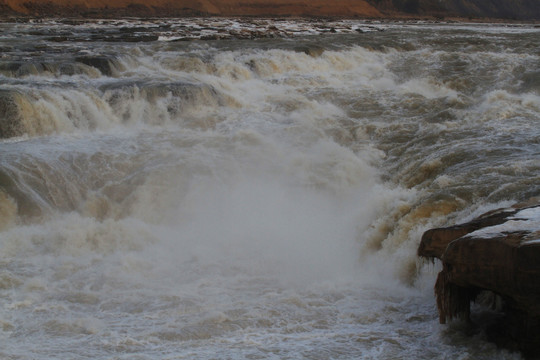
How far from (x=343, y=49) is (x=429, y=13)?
4092 cm

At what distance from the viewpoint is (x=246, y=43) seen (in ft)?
64.7

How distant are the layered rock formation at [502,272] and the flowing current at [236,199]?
294 millimetres

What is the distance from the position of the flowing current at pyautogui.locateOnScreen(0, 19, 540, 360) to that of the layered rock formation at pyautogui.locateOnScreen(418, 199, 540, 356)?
0.29 meters

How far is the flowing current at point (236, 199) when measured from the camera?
17.5 ft

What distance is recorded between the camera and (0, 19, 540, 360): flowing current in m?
5.33

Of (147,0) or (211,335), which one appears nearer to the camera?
(211,335)

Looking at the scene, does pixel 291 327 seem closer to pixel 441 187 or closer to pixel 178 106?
pixel 441 187

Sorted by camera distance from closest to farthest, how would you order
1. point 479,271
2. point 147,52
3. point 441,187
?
1. point 479,271
2. point 441,187
3. point 147,52

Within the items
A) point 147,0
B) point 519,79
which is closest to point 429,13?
point 147,0

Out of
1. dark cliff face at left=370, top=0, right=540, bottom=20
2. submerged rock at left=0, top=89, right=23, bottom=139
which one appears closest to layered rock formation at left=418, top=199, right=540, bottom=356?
submerged rock at left=0, top=89, right=23, bottom=139

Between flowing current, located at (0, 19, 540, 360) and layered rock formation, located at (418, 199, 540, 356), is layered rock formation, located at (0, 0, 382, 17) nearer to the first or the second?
flowing current, located at (0, 19, 540, 360)

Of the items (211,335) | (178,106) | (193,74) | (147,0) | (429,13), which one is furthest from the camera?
(429,13)

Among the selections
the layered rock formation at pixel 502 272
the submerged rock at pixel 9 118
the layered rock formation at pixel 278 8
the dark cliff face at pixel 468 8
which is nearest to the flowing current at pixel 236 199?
the submerged rock at pixel 9 118

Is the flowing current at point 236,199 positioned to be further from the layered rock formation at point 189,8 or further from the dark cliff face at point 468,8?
the dark cliff face at point 468,8
